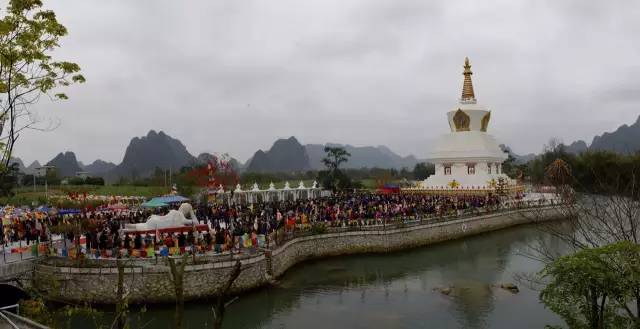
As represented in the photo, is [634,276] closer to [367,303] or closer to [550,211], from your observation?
[367,303]

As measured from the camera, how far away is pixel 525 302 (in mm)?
20422

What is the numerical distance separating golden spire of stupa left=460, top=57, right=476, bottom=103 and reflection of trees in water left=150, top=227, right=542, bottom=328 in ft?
91.5

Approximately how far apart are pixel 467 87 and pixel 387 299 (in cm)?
4342

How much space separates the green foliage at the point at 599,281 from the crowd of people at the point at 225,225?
1368cm

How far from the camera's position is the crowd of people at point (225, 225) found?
20859mm

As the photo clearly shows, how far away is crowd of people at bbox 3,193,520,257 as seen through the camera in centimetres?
2086

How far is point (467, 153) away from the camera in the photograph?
174ft

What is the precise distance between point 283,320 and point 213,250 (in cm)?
474

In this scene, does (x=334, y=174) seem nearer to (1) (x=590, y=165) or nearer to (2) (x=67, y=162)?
(1) (x=590, y=165)

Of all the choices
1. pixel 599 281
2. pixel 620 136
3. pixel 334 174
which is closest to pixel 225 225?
pixel 599 281

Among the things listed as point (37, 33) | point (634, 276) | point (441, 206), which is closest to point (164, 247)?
point (37, 33)

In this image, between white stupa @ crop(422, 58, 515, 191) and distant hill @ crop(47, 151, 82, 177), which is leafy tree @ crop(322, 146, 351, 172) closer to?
white stupa @ crop(422, 58, 515, 191)

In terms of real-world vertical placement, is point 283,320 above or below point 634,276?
below

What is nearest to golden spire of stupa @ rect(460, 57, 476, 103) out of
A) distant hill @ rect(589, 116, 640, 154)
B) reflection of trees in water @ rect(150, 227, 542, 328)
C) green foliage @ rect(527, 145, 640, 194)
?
green foliage @ rect(527, 145, 640, 194)
